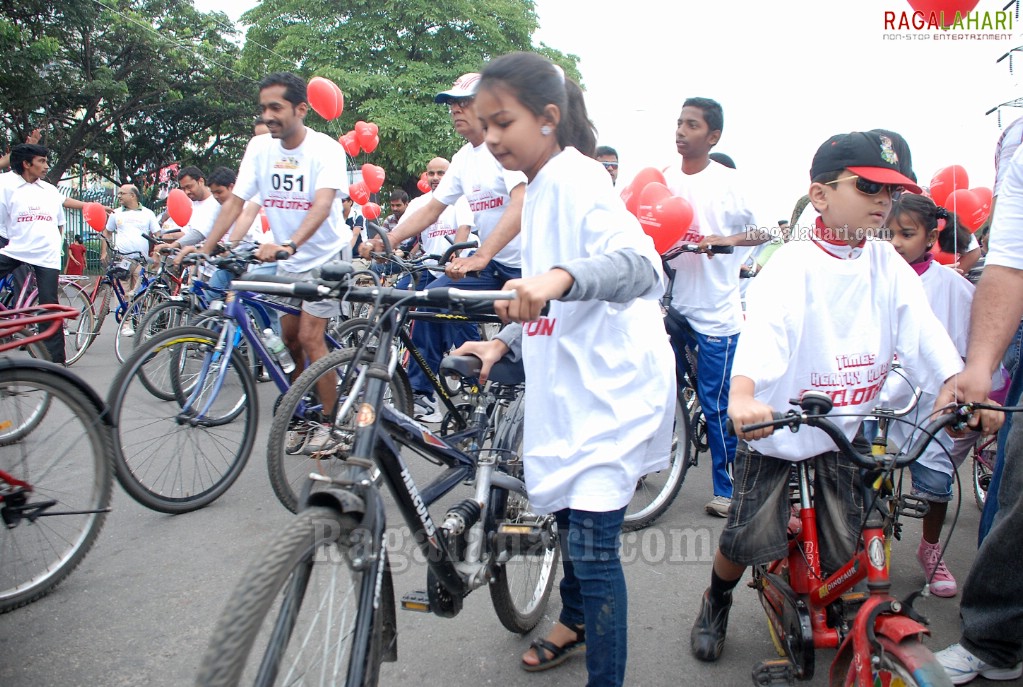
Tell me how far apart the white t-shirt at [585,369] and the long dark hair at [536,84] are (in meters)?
0.12

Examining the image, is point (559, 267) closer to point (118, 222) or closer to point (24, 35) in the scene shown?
point (118, 222)

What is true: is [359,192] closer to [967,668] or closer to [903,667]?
[967,668]

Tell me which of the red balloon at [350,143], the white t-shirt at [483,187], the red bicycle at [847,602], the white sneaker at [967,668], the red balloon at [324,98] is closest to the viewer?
the red bicycle at [847,602]

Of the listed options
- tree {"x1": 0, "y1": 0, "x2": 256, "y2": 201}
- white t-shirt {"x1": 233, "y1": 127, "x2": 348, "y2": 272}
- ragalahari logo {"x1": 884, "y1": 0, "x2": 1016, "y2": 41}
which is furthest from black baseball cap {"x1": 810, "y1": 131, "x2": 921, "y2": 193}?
tree {"x1": 0, "y1": 0, "x2": 256, "y2": 201}

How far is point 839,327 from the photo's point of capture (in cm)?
249

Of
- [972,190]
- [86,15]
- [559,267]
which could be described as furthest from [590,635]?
[86,15]

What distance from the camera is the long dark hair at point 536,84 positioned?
2.23m

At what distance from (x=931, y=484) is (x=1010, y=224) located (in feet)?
4.70

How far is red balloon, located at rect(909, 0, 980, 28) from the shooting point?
5363 millimetres

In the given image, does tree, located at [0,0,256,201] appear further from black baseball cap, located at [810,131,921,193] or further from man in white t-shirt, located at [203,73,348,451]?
black baseball cap, located at [810,131,921,193]

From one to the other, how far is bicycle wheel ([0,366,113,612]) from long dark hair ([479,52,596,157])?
6.53 ft

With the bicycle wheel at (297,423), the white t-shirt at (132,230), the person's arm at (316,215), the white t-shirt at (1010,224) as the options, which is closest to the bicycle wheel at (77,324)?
the white t-shirt at (132,230)

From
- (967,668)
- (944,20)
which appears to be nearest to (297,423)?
(967,668)

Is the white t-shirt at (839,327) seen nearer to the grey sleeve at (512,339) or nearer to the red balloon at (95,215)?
the grey sleeve at (512,339)
